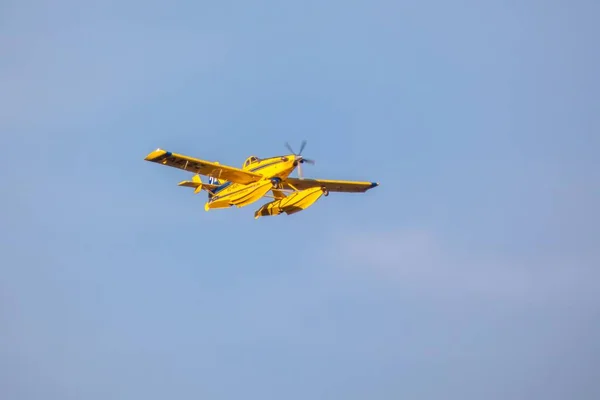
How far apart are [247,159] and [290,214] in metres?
3.12

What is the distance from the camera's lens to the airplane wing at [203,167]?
49750 mm

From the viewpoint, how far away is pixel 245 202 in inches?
2041

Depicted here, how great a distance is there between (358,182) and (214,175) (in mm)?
8650

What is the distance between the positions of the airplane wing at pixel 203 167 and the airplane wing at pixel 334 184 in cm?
236

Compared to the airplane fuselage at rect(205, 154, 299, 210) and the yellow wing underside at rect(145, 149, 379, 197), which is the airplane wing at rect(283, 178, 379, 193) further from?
the airplane fuselage at rect(205, 154, 299, 210)

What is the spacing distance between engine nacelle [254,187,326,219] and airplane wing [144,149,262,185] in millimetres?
1717

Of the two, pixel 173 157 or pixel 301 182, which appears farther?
pixel 301 182

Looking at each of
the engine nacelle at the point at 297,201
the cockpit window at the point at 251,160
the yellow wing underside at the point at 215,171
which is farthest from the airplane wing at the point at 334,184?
the cockpit window at the point at 251,160

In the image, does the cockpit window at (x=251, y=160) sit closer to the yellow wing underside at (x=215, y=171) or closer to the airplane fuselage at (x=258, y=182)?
the airplane fuselage at (x=258, y=182)

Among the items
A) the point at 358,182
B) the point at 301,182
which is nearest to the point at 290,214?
the point at 301,182

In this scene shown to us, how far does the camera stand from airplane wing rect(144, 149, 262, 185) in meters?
49.8

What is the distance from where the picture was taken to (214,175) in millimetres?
51844

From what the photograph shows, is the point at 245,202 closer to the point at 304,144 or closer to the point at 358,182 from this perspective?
the point at 304,144

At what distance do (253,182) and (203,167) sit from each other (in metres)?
2.36
